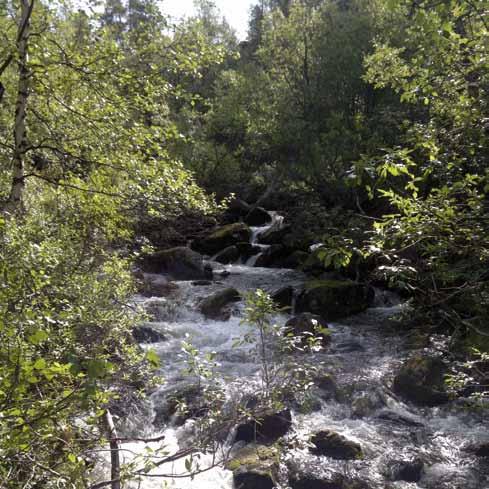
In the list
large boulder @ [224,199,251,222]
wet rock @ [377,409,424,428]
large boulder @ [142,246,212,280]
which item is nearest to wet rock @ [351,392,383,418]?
wet rock @ [377,409,424,428]

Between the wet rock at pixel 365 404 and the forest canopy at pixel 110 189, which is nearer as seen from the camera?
the forest canopy at pixel 110 189

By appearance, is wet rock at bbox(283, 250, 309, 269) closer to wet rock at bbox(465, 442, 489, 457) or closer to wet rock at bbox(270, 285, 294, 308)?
wet rock at bbox(270, 285, 294, 308)

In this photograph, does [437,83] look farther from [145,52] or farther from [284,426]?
[284,426]

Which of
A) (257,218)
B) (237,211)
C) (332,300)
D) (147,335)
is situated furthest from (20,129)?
(237,211)

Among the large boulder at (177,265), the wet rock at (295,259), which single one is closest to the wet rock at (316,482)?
the large boulder at (177,265)

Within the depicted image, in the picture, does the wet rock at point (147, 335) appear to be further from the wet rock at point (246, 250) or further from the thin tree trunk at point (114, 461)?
the wet rock at point (246, 250)

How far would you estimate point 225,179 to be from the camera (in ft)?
78.4

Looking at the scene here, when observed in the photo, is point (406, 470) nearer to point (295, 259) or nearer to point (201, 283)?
point (201, 283)

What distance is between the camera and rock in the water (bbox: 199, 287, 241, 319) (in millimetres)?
14148

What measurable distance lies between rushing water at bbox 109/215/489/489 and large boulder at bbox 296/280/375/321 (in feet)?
1.34

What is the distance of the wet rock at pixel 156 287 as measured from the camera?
15445mm

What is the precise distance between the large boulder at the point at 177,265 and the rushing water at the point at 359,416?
11.0 feet

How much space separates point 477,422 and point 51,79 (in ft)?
29.1

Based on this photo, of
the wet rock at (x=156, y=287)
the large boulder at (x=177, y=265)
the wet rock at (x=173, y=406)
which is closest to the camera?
the wet rock at (x=173, y=406)
